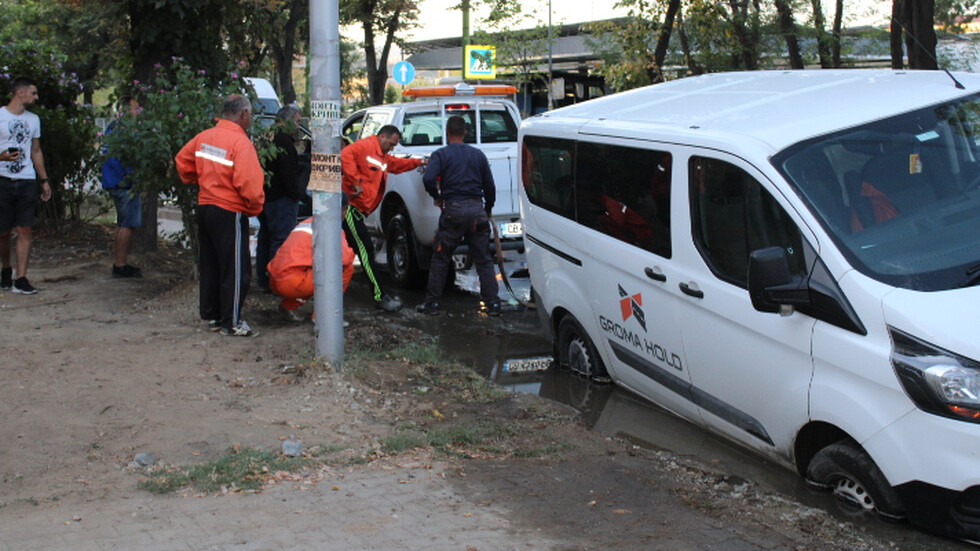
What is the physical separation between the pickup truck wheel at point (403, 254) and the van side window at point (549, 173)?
3.25 meters

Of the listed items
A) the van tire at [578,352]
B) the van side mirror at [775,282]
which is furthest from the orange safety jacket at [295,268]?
the van side mirror at [775,282]

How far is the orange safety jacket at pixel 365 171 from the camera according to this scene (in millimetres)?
9430

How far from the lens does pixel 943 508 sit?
13.2ft

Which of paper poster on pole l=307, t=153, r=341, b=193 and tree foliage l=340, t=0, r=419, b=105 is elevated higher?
tree foliage l=340, t=0, r=419, b=105

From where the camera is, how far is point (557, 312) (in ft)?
23.8

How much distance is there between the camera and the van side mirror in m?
4.44

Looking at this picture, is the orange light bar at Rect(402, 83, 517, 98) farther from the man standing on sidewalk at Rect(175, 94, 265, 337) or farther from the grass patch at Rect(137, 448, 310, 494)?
the grass patch at Rect(137, 448, 310, 494)

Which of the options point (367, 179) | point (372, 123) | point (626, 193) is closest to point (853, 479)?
point (626, 193)

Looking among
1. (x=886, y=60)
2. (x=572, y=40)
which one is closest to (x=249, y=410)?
(x=886, y=60)

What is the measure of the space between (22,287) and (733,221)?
6528mm

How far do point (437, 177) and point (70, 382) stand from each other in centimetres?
417

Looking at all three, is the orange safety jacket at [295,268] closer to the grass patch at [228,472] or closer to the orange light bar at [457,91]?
the grass patch at [228,472]

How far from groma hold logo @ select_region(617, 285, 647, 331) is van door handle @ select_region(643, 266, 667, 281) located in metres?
0.20

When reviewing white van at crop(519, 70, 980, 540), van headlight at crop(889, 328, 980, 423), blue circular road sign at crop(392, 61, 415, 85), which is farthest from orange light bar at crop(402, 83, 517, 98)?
blue circular road sign at crop(392, 61, 415, 85)
